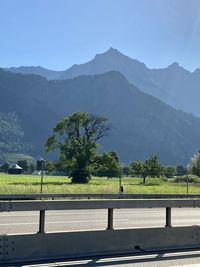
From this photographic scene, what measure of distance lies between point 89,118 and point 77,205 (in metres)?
63.0

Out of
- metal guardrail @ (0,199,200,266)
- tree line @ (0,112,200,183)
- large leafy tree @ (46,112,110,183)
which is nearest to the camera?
metal guardrail @ (0,199,200,266)

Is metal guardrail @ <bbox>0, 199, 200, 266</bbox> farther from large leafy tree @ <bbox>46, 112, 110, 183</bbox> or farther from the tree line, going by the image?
large leafy tree @ <bbox>46, 112, 110, 183</bbox>

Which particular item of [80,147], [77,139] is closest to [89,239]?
[80,147]

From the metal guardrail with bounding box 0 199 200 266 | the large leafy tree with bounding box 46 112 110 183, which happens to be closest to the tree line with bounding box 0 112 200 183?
the large leafy tree with bounding box 46 112 110 183

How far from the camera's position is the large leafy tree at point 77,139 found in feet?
221

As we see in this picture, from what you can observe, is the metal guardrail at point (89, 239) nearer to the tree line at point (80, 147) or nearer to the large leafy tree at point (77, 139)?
the tree line at point (80, 147)

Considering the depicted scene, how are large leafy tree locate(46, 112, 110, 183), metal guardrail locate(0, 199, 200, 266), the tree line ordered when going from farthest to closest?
1. large leafy tree locate(46, 112, 110, 183)
2. the tree line
3. metal guardrail locate(0, 199, 200, 266)

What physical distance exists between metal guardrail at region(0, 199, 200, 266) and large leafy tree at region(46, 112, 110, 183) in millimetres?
A: 52844

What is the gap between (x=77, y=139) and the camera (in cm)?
7031

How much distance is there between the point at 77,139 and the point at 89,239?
60.4 meters

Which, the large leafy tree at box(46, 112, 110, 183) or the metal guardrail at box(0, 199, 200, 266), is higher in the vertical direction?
the large leafy tree at box(46, 112, 110, 183)

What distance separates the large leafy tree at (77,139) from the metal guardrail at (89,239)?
2080 inches

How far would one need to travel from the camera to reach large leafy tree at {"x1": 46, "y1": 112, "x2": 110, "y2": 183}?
67.3 meters

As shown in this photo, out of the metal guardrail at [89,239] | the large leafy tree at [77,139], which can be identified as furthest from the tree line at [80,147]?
the metal guardrail at [89,239]
